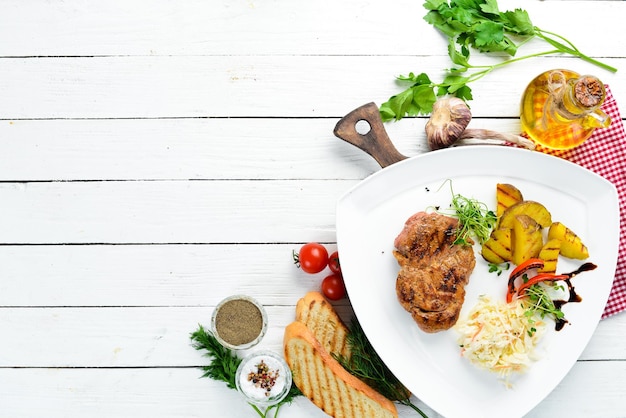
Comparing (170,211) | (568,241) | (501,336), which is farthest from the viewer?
(170,211)

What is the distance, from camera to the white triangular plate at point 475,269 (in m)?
2.23

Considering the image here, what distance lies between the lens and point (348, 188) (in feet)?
7.88

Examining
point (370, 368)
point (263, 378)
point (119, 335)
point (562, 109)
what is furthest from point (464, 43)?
point (119, 335)

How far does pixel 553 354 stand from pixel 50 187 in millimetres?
1984

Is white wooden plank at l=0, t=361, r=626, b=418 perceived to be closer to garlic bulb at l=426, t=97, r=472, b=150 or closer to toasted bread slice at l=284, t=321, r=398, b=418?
toasted bread slice at l=284, t=321, r=398, b=418

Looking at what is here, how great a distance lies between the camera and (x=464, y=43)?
2.39 meters

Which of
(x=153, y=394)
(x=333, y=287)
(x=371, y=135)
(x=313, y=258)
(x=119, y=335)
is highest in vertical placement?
(x=371, y=135)

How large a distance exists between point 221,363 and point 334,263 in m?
0.56

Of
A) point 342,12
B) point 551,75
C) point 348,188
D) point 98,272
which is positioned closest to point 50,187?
point 98,272

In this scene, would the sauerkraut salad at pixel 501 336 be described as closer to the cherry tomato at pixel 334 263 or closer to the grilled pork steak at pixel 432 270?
the grilled pork steak at pixel 432 270

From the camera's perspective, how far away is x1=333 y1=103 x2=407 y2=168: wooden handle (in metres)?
2.32

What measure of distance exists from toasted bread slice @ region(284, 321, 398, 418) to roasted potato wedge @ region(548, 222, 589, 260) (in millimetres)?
837

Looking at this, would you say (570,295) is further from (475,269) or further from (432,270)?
(432,270)

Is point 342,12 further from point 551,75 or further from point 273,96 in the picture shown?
point 551,75
